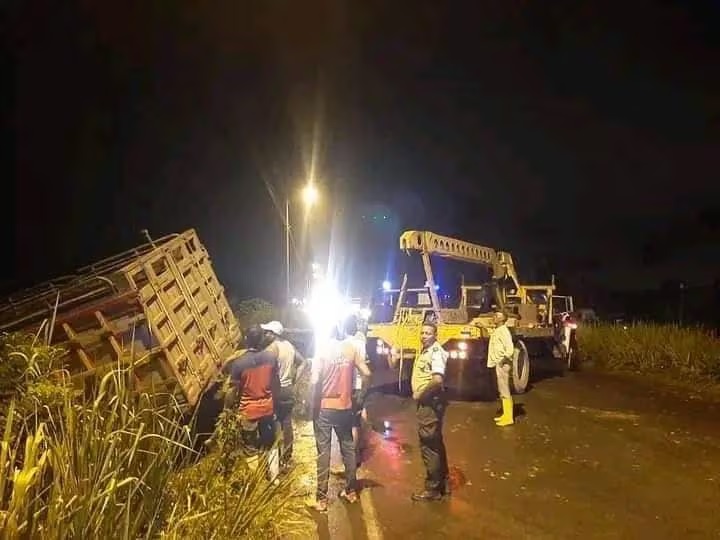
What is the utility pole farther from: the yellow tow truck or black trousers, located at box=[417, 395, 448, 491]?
black trousers, located at box=[417, 395, 448, 491]

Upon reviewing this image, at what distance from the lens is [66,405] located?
10.7 feet

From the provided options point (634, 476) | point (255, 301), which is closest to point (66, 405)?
point (634, 476)

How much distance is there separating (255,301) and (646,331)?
35.6 feet

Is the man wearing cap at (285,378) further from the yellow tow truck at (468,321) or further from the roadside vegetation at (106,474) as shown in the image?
the yellow tow truck at (468,321)

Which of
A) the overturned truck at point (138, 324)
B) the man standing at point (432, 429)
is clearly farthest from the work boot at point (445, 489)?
the overturned truck at point (138, 324)

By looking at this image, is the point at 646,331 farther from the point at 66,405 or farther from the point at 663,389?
the point at 66,405

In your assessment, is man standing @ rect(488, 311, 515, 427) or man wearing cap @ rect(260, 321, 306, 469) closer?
man wearing cap @ rect(260, 321, 306, 469)

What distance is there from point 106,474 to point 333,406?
3431 millimetres

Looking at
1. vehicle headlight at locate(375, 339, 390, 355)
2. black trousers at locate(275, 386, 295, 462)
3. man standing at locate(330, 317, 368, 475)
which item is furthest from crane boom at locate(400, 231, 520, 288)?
black trousers at locate(275, 386, 295, 462)

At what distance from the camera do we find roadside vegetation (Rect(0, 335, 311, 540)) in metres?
2.85

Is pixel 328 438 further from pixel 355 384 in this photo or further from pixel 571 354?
pixel 571 354

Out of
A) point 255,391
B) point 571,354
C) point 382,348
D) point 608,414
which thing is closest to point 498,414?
point 608,414

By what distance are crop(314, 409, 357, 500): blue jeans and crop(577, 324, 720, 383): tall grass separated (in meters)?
12.3

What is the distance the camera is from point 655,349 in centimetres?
1794
